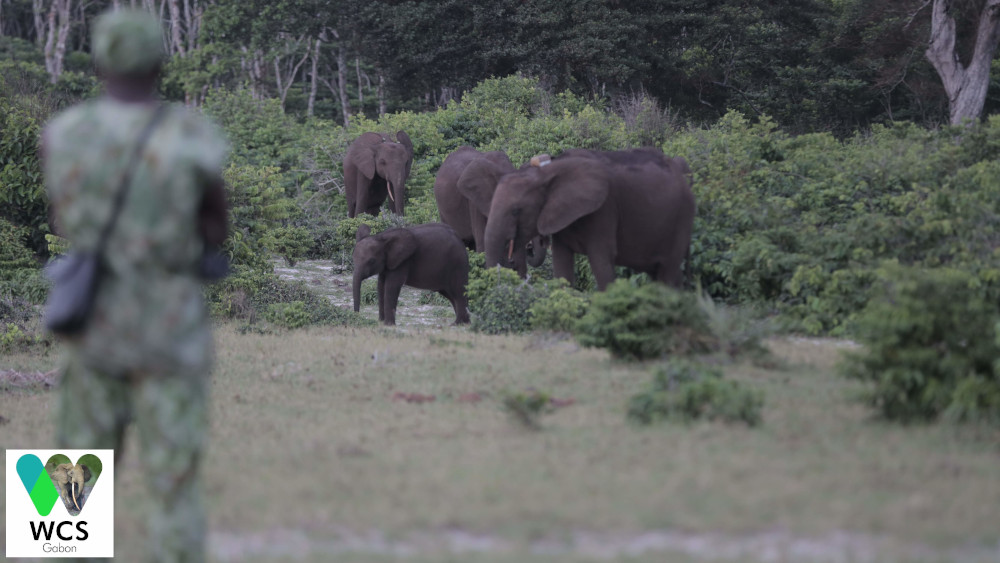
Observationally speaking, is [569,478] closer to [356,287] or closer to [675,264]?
[675,264]

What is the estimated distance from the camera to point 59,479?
5.77 m

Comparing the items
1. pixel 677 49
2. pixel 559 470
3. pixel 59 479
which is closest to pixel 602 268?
pixel 559 470

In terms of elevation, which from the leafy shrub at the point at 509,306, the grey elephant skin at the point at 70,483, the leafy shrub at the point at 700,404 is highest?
the grey elephant skin at the point at 70,483

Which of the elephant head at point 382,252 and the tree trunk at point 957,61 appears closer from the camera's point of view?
the elephant head at point 382,252

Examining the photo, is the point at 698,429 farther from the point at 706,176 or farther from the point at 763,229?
the point at 706,176

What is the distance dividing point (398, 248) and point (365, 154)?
24.4ft

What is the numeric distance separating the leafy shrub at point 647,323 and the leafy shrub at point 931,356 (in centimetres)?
220

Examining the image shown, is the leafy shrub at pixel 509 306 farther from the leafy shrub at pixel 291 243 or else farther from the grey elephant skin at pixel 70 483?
the grey elephant skin at pixel 70 483

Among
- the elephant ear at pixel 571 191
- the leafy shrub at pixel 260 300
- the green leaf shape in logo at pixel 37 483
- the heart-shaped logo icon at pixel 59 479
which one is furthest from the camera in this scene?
the leafy shrub at pixel 260 300

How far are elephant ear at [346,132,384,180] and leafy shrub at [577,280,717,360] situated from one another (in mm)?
13286

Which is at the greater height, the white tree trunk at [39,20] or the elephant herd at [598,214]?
the white tree trunk at [39,20]

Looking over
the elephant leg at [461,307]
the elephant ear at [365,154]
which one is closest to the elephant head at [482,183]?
the elephant leg at [461,307]

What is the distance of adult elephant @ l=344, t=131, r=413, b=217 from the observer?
73.7ft

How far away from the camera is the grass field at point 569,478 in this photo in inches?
210
